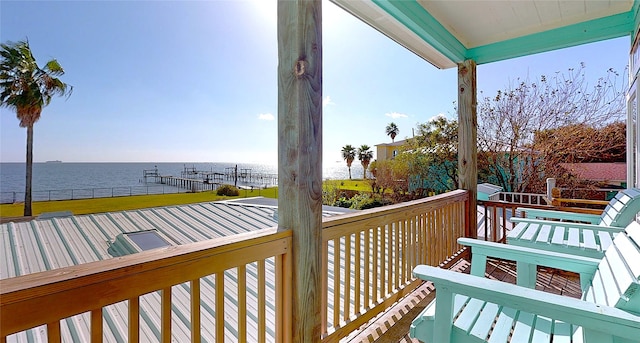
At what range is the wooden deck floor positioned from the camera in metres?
1.93

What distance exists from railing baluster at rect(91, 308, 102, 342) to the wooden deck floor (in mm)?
1392

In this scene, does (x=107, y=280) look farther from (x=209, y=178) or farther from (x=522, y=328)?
(x=209, y=178)

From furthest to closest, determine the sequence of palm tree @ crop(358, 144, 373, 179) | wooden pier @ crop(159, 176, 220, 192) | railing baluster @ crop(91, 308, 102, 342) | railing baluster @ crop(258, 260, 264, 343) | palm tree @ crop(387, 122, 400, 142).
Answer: palm tree @ crop(358, 144, 373, 179) < palm tree @ crop(387, 122, 400, 142) < wooden pier @ crop(159, 176, 220, 192) < railing baluster @ crop(258, 260, 264, 343) < railing baluster @ crop(91, 308, 102, 342)

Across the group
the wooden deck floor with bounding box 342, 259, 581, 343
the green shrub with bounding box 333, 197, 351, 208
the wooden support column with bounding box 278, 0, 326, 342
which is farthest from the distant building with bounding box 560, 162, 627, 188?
the green shrub with bounding box 333, 197, 351, 208

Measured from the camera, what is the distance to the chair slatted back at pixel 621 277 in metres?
0.91

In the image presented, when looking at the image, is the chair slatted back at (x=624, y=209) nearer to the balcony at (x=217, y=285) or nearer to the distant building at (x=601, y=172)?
the balcony at (x=217, y=285)

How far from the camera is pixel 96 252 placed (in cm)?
398

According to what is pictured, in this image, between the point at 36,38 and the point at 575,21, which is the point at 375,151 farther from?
the point at 36,38

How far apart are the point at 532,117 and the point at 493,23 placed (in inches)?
183

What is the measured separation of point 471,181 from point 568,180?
4.17 m

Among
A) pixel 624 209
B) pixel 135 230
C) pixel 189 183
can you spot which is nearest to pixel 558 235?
pixel 624 209

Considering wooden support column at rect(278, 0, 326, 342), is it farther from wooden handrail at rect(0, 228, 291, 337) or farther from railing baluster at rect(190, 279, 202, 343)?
railing baluster at rect(190, 279, 202, 343)

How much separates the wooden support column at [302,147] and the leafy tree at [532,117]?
650cm

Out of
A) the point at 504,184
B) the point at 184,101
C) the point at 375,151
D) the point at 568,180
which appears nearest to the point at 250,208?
the point at 184,101
